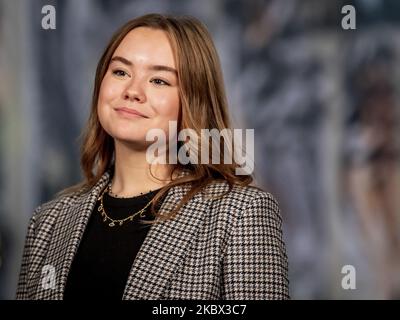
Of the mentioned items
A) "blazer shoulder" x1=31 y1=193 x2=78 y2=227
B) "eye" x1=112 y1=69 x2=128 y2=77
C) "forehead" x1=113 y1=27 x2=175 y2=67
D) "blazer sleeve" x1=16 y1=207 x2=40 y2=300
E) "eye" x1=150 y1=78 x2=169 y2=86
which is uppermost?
"forehead" x1=113 y1=27 x2=175 y2=67

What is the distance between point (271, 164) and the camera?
9.92 ft

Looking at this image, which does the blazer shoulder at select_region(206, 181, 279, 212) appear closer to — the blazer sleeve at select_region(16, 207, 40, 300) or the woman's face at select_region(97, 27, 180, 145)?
the woman's face at select_region(97, 27, 180, 145)

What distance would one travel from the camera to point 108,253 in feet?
4.99

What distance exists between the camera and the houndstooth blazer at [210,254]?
4.69ft

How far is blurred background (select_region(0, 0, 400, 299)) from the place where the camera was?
294 centimetres

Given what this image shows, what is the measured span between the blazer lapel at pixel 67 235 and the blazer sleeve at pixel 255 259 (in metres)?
0.33

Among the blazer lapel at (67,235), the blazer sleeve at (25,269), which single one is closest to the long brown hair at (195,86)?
the blazer lapel at (67,235)

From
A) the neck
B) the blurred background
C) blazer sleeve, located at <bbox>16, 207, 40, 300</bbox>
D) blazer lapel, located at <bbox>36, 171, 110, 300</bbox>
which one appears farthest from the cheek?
the blurred background

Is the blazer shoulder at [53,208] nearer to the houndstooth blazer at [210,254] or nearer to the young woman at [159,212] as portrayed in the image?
the young woman at [159,212]

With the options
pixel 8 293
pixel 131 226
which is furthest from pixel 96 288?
pixel 8 293

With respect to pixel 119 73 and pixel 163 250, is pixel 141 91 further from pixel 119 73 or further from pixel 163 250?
pixel 163 250

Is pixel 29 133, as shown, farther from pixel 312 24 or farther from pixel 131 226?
pixel 131 226

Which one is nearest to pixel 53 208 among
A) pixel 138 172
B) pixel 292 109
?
pixel 138 172

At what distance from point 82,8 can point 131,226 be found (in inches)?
65.0
